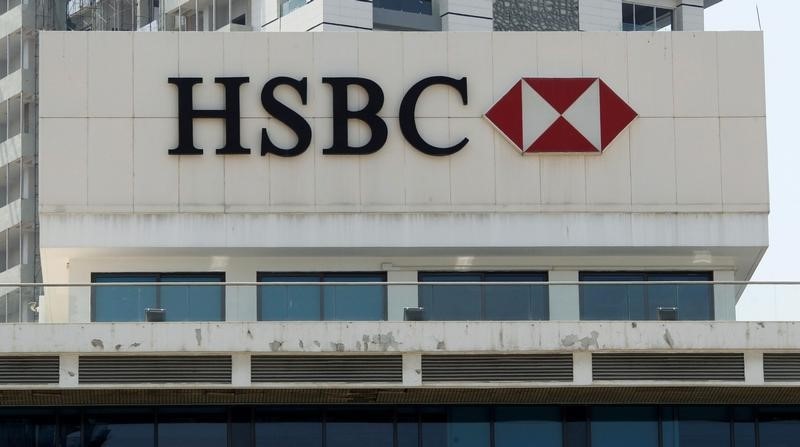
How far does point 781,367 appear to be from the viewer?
144 feet

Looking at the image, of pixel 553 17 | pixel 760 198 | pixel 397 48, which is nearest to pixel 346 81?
pixel 397 48

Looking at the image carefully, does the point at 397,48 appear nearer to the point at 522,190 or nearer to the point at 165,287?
the point at 522,190

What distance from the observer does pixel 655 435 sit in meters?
45.4

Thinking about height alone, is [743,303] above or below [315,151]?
below

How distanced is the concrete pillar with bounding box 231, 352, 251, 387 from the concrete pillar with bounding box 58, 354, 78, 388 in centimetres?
270

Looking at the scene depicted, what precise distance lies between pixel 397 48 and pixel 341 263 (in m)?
4.16

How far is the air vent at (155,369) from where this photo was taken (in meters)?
43.5

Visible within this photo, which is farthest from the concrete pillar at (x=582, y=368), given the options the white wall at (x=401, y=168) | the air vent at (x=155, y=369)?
the air vent at (x=155, y=369)

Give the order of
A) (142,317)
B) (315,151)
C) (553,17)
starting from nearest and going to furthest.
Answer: (142,317) → (315,151) → (553,17)

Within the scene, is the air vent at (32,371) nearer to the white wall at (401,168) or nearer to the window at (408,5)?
the white wall at (401,168)

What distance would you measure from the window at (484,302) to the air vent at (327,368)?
1.14 meters

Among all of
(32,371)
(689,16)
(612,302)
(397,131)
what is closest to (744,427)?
(612,302)

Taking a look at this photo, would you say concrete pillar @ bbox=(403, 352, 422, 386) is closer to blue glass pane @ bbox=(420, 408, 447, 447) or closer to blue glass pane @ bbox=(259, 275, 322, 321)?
blue glass pane @ bbox=(259, 275, 322, 321)

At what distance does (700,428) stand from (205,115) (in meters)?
10.7
